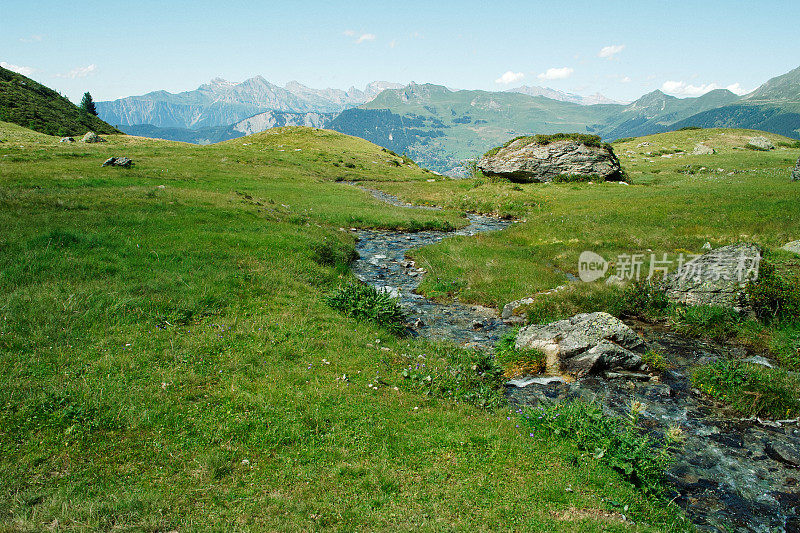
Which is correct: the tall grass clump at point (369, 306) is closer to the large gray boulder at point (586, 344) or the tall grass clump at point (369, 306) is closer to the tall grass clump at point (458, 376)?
the tall grass clump at point (458, 376)

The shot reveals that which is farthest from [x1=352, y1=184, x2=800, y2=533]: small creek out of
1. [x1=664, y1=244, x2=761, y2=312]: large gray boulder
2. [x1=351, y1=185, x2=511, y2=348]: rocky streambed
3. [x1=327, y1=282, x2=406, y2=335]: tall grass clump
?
[x1=664, y1=244, x2=761, y2=312]: large gray boulder

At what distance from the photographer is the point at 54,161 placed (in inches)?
1640

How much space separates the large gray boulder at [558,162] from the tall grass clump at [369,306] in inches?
1789

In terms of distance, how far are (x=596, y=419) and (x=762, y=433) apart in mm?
4516

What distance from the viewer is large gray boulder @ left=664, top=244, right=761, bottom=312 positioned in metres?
15.4

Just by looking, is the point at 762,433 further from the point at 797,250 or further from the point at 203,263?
the point at 203,263

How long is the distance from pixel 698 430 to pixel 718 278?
9.06m

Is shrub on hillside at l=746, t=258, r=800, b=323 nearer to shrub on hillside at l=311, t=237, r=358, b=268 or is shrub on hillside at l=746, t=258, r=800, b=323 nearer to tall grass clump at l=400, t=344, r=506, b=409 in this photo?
tall grass clump at l=400, t=344, r=506, b=409

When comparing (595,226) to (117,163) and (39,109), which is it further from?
(39,109)

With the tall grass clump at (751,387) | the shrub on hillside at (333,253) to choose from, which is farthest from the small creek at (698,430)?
the shrub on hillside at (333,253)

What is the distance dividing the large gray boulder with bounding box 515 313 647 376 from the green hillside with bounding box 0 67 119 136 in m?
135

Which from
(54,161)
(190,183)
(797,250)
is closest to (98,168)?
(54,161)

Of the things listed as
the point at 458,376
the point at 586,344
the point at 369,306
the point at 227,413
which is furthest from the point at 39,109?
the point at 586,344

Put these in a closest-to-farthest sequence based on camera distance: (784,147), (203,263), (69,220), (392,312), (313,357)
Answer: (313,357) < (392,312) < (203,263) < (69,220) < (784,147)
